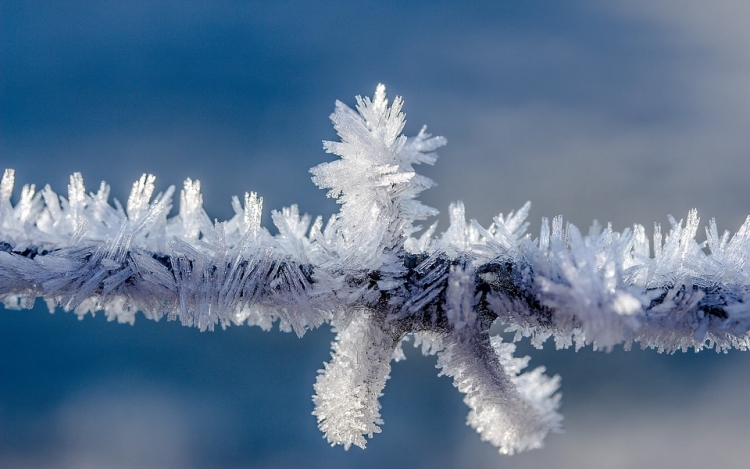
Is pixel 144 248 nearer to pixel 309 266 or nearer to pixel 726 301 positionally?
pixel 309 266

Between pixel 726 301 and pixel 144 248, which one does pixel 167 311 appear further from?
pixel 726 301

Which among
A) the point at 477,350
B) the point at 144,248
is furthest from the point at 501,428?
the point at 144,248

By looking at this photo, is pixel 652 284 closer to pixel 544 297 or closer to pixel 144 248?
pixel 544 297

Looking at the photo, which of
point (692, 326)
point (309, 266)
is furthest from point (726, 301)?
point (309, 266)

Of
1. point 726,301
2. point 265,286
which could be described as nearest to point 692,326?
point 726,301
